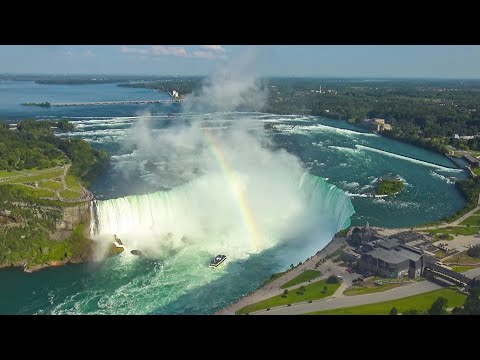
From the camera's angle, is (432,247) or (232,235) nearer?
(432,247)

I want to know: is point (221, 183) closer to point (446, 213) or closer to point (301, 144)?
point (446, 213)

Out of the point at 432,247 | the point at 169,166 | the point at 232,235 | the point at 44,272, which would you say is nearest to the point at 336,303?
the point at 432,247

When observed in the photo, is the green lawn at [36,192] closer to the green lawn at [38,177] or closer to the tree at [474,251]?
the green lawn at [38,177]

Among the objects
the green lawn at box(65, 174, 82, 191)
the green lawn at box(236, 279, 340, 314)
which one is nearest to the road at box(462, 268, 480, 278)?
the green lawn at box(236, 279, 340, 314)

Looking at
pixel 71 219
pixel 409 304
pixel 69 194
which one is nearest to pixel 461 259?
pixel 409 304

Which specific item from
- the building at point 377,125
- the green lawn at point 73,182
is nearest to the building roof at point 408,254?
the green lawn at point 73,182
